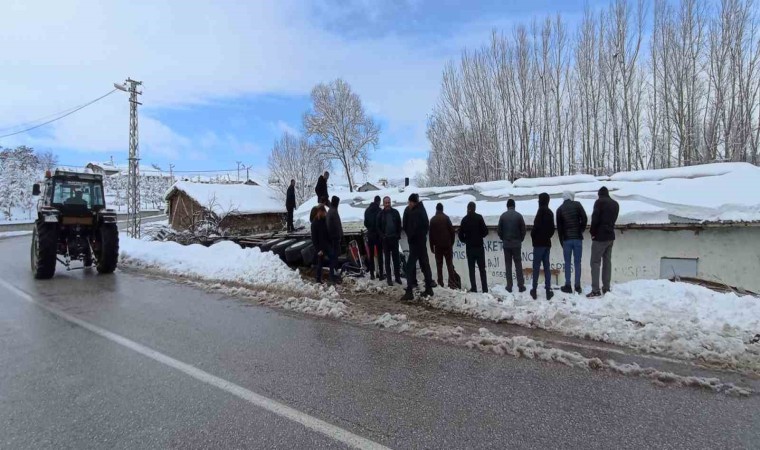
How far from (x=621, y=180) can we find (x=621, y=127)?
14.6 metres

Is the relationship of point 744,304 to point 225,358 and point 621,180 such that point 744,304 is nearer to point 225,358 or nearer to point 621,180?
point 621,180

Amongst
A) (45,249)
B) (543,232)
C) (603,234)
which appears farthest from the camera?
(45,249)

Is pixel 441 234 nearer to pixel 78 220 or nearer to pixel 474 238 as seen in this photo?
pixel 474 238

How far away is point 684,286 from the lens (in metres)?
7.04

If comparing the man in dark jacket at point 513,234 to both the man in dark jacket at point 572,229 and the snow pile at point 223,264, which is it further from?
the snow pile at point 223,264

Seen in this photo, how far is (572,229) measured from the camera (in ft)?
26.1

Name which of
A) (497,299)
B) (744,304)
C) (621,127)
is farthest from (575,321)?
(621,127)

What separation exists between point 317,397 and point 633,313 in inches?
197

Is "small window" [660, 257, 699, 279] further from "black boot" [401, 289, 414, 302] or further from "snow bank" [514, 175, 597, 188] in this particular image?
"black boot" [401, 289, 414, 302]

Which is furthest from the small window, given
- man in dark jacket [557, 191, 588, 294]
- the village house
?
the village house

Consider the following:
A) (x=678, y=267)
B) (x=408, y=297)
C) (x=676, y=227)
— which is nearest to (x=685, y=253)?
(x=678, y=267)

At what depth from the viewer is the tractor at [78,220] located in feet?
38.7

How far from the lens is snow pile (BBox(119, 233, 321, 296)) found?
9.66 meters

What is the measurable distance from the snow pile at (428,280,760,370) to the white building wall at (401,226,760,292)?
3.72ft
